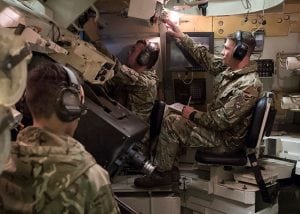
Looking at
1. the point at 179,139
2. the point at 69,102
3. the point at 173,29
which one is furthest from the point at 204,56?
the point at 69,102

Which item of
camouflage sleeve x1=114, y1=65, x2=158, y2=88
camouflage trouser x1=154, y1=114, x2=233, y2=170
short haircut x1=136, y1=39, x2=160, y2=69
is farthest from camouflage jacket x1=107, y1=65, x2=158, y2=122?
camouflage trouser x1=154, y1=114, x2=233, y2=170

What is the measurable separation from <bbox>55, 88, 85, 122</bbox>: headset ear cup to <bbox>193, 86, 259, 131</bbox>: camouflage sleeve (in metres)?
2.07

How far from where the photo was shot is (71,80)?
4.47 ft

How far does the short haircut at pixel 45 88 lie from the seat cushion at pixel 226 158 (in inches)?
84.3

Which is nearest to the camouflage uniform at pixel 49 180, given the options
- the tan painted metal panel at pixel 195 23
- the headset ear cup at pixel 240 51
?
Answer: the headset ear cup at pixel 240 51

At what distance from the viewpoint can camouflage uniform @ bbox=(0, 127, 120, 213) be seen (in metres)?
1.22

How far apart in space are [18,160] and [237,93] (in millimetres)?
2322

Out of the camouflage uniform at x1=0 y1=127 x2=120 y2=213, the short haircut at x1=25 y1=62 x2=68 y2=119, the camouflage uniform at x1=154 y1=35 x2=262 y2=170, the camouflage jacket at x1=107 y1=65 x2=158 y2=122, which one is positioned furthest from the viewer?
the camouflage jacket at x1=107 y1=65 x2=158 y2=122

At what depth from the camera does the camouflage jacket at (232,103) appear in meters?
3.23

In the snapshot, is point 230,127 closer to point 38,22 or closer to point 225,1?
point 225,1

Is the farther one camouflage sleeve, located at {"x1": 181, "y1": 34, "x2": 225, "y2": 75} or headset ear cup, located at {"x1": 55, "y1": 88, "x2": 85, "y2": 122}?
camouflage sleeve, located at {"x1": 181, "y1": 34, "x2": 225, "y2": 75}

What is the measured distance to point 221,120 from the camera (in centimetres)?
328

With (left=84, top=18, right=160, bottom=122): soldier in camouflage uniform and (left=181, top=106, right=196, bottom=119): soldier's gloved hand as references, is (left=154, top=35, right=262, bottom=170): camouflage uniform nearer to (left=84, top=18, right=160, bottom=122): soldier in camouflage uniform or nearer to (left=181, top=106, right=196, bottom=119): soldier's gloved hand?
(left=181, top=106, right=196, bottom=119): soldier's gloved hand

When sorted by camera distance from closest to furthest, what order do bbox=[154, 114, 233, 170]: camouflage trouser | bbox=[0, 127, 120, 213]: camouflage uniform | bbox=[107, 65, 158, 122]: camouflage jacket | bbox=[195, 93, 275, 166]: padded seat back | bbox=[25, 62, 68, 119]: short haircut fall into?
bbox=[0, 127, 120, 213]: camouflage uniform → bbox=[25, 62, 68, 119]: short haircut → bbox=[195, 93, 275, 166]: padded seat back → bbox=[154, 114, 233, 170]: camouflage trouser → bbox=[107, 65, 158, 122]: camouflage jacket
